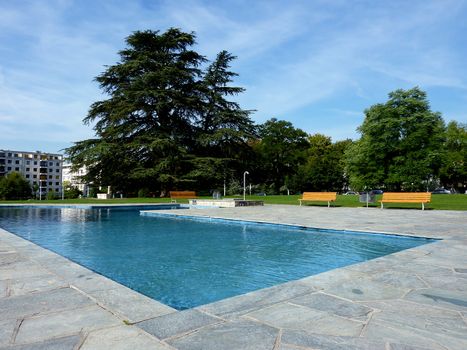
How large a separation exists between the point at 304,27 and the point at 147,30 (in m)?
21.3

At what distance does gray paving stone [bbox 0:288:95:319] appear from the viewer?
3184 millimetres

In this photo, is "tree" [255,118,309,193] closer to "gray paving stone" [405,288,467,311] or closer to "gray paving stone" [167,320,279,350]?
"gray paving stone" [405,288,467,311]

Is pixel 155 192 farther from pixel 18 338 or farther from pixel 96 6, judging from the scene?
pixel 18 338

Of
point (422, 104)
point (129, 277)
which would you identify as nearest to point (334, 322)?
point (129, 277)

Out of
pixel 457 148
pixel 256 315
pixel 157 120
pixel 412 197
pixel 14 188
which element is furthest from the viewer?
pixel 14 188

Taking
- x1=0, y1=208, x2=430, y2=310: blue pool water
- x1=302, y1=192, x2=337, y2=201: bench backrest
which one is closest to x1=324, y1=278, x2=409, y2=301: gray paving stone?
x1=0, y1=208, x2=430, y2=310: blue pool water

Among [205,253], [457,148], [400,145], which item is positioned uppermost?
[457,148]

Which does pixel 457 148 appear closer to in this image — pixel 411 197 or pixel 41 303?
pixel 411 197

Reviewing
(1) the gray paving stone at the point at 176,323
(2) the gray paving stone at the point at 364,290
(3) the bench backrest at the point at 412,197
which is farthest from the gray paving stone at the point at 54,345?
(3) the bench backrest at the point at 412,197

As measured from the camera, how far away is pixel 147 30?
32312 millimetres

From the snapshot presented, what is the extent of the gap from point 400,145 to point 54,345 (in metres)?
32.3

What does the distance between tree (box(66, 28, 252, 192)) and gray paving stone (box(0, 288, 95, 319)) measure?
26337 mm

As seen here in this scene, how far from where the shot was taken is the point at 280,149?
55.9m

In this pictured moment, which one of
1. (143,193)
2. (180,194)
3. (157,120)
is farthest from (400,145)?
(143,193)
